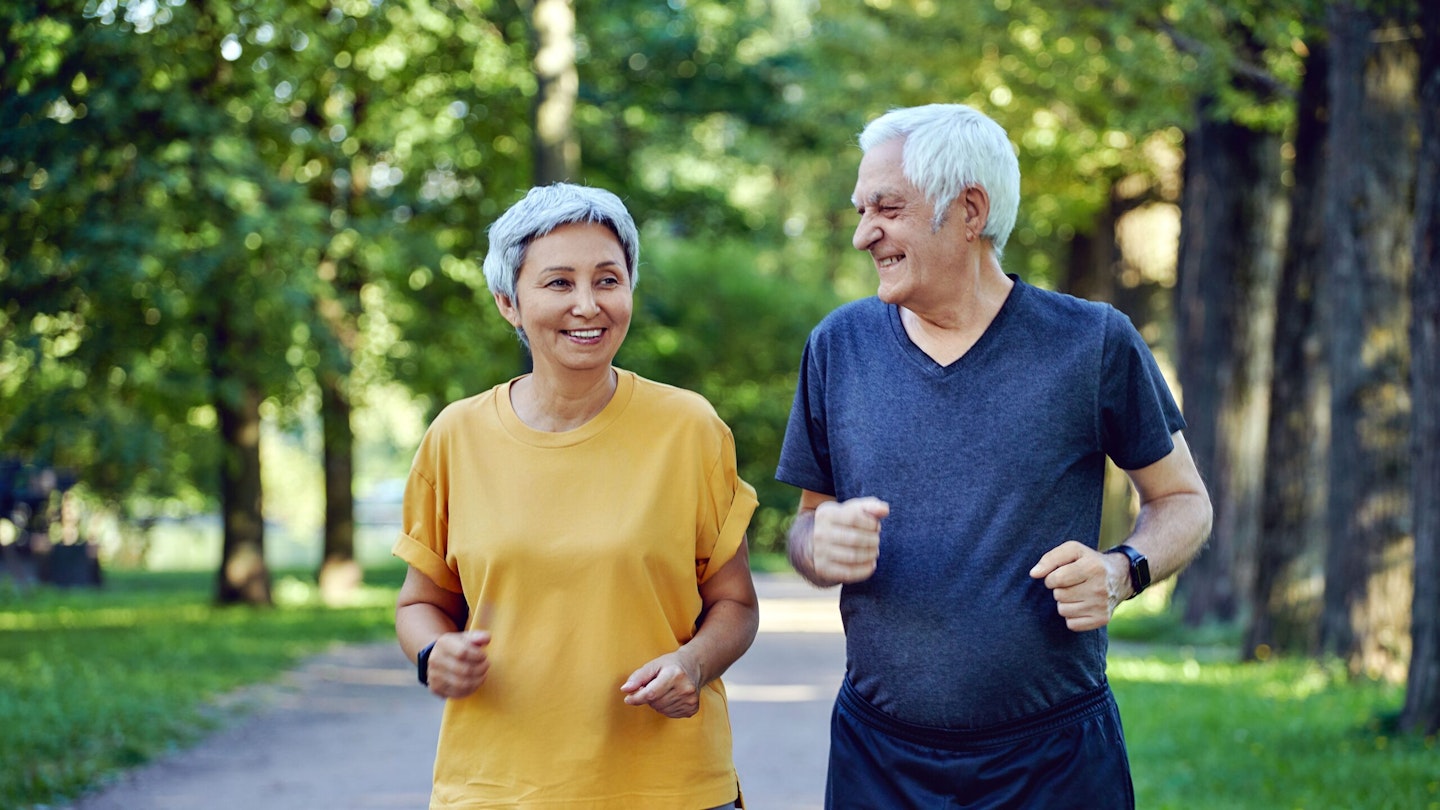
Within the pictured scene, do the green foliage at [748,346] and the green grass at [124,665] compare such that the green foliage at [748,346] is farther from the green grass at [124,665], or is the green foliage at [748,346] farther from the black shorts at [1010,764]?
the black shorts at [1010,764]

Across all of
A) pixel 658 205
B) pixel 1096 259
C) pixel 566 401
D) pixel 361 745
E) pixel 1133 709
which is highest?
pixel 658 205

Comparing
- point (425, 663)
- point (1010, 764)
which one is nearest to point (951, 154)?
point (1010, 764)

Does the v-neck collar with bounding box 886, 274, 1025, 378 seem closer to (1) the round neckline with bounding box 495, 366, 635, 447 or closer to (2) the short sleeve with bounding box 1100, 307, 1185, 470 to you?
(2) the short sleeve with bounding box 1100, 307, 1185, 470

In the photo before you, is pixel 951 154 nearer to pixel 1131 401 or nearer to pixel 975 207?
pixel 975 207

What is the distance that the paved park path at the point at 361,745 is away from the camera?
813 centimetres

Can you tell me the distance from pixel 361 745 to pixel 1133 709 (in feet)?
14.8

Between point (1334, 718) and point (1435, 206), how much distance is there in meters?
2.96

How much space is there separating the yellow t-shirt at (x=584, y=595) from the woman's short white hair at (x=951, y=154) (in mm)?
622

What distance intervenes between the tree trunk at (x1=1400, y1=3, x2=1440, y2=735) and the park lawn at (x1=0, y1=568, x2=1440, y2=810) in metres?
0.26

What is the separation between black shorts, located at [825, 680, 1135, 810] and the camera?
10.2 ft

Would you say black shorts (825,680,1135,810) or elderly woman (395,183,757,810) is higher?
elderly woman (395,183,757,810)

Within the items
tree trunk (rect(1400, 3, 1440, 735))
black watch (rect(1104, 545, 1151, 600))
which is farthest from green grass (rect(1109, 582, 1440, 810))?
black watch (rect(1104, 545, 1151, 600))

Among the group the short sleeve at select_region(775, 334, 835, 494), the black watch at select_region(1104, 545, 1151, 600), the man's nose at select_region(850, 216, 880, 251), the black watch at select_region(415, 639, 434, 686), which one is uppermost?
the man's nose at select_region(850, 216, 880, 251)

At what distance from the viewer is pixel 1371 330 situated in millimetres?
10398
